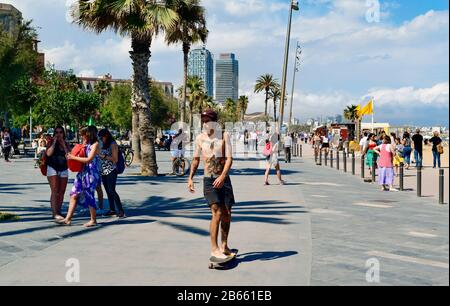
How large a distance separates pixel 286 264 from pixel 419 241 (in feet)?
8.10

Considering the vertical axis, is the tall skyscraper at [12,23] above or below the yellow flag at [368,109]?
above

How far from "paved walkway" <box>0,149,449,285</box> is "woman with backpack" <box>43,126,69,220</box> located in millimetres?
382

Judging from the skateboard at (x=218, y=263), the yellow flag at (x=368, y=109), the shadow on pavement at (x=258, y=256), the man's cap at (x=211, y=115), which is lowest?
the shadow on pavement at (x=258, y=256)

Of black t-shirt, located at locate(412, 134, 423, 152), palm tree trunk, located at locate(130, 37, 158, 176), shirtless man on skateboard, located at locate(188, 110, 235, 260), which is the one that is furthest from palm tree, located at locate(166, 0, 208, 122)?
shirtless man on skateboard, located at locate(188, 110, 235, 260)

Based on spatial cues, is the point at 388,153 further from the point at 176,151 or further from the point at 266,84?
the point at 266,84

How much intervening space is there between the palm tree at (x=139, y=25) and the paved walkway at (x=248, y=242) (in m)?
5.29

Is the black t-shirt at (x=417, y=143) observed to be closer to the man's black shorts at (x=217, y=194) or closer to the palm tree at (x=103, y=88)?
the man's black shorts at (x=217, y=194)

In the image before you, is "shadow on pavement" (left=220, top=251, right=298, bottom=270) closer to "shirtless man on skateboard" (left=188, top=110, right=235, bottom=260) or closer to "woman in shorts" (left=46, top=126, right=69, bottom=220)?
"shirtless man on skateboard" (left=188, top=110, right=235, bottom=260)

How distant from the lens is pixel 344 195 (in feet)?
43.2

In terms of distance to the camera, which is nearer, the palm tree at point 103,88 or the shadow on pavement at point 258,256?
the shadow on pavement at point 258,256

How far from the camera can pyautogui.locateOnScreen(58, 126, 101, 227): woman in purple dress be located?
27.5 ft

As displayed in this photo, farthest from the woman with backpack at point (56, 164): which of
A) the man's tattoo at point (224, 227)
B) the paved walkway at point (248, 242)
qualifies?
the man's tattoo at point (224, 227)

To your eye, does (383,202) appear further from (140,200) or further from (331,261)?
(331,261)

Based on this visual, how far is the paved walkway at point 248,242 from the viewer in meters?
5.59
